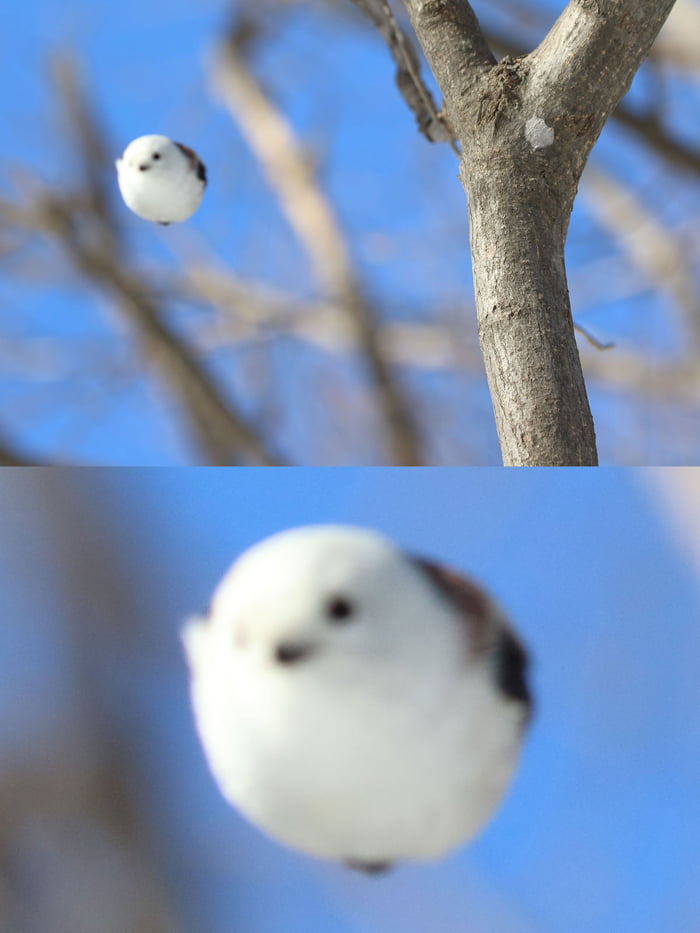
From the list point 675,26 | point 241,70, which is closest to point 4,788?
point 675,26

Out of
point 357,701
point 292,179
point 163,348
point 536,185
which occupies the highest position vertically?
point 292,179

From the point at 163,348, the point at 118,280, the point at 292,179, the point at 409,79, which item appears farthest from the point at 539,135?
the point at 292,179

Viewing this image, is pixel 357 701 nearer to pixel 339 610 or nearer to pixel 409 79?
pixel 339 610

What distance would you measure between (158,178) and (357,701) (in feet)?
1.41

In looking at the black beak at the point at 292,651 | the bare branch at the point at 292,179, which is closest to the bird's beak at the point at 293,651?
the black beak at the point at 292,651

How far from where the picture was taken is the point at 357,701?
0.39 m

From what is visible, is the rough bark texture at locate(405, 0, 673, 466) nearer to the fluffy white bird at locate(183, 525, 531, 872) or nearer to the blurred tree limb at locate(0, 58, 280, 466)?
the fluffy white bird at locate(183, 525, 531, 872)

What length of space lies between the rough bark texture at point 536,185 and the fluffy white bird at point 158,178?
192 millimetres

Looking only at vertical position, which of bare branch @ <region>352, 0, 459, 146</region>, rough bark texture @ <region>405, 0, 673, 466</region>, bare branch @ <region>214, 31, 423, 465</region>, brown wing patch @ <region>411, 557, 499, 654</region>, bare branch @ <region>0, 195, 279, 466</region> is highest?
bare branch @ <region>214, 31, 423, 465</region>

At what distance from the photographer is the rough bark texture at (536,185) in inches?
20.0

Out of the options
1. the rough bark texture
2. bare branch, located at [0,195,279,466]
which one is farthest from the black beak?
bare branch, located at [0,195,279,466]

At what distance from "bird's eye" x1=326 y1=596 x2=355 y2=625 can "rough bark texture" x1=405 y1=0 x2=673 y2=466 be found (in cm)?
15

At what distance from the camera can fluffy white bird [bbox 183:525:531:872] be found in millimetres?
384

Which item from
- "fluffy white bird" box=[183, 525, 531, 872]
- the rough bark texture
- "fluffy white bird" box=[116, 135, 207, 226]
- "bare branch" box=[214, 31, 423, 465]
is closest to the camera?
"fluffy white bird" box=[183, 525, 531, 872]
